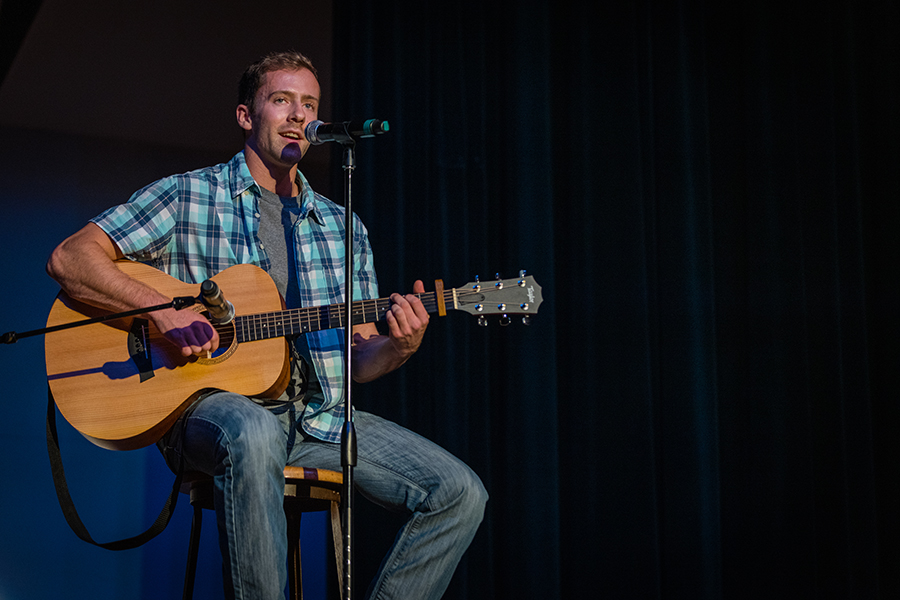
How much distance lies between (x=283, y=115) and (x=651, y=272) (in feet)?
5.41

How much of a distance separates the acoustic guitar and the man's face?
1.57 ft

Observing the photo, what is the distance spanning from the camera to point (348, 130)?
69.8 inches

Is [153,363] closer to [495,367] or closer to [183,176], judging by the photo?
[183,176]

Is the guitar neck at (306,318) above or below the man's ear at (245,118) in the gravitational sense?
below

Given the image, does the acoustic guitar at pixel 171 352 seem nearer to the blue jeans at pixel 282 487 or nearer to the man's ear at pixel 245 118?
the blue jeans at pixel 282 487

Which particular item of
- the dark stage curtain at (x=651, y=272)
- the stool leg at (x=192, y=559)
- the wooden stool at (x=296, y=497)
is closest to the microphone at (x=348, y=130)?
the wooden stool at (x=296, y=497)

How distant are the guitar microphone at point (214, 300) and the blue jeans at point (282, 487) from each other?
0.70ft

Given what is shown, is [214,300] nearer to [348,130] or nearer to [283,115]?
[348,130]

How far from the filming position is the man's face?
7.77ft

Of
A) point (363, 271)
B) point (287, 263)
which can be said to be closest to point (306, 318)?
point (287, 263)

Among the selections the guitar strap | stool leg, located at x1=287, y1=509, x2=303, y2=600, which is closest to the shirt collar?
the guitar strap

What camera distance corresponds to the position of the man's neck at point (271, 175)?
2.42 metres

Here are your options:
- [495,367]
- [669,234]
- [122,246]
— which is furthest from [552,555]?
[122,246]

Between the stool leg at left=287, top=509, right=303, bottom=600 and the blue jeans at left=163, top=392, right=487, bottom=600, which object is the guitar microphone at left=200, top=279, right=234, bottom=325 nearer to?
the blue jeans at left=163, top=392, right=487, bottom=600
